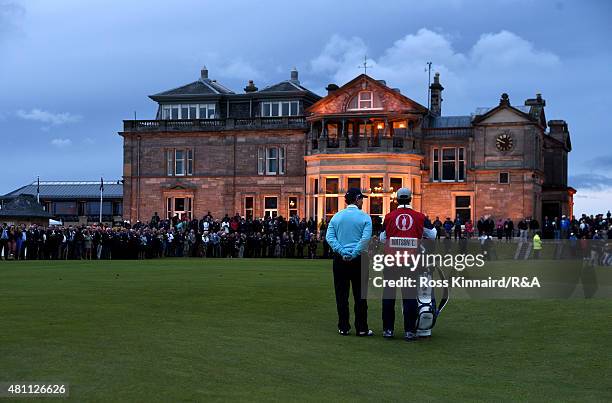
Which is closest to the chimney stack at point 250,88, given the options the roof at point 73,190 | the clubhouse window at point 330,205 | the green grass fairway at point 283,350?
the clubhouse window at point 330,205

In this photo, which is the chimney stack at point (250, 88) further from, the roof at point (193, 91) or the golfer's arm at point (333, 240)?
the golfer's arm at point (333, 240)

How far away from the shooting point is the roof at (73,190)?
369ft

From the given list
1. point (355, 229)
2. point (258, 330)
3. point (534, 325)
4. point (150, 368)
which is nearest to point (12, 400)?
point (150, 368)

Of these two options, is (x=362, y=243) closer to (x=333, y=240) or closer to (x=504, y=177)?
(x=333, y=240)

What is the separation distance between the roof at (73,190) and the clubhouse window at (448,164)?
51251 millimetres

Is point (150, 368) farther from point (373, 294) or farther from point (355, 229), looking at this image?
point (373, 294)

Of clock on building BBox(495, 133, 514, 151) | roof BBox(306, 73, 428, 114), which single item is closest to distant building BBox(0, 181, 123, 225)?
roof BBox(306, 73, 428, 114)

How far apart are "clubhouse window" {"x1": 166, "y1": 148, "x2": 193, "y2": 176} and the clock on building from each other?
75.7 feet

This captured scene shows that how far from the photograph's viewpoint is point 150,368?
10.6m

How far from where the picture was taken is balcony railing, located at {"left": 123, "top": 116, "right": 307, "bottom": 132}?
7156cm

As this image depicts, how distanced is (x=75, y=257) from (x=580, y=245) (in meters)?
24.5

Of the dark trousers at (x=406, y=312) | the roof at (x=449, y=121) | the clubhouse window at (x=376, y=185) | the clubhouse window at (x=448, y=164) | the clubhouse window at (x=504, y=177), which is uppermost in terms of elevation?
the roof at (x=449, y=121)

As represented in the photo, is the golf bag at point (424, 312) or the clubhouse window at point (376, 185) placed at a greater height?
the clubhouse window at point (376, 185)

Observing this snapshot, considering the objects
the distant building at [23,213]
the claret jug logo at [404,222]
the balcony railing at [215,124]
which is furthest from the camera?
the balcony railing at [215,124]
